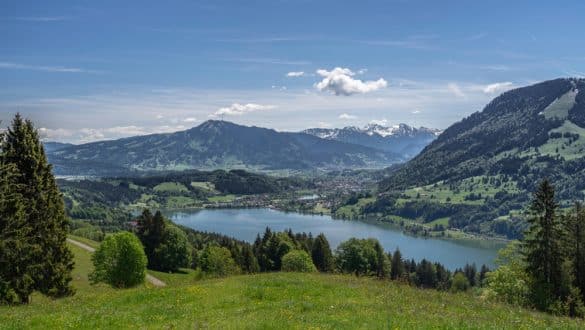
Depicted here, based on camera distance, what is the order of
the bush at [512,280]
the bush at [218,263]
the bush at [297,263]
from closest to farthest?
1. the bush at [512,280]
2. the bush at [218,263]
3. the bush at [297,263]

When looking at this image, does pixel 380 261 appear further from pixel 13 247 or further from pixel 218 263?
pixel 13 247

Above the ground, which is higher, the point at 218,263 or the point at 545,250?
the point at 545,250

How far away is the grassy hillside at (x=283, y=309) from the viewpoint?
16438 millimetres

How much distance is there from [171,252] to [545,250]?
242ft

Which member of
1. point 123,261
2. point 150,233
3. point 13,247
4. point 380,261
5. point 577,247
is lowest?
point 380,261

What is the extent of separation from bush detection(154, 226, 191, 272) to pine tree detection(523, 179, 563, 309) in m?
71.6

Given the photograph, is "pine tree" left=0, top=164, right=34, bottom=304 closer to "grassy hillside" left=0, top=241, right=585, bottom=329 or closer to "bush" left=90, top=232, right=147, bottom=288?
"grassy hillside" left=0, top=241, right=585, bottom=329

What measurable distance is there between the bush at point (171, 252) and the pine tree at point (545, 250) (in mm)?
71630

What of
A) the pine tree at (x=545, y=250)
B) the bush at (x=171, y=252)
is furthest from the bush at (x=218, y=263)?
the pine tree at (x=545, y=250)

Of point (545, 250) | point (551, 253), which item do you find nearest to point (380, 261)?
point (545, 250)

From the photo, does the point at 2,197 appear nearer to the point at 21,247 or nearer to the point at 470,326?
the point at 21,247

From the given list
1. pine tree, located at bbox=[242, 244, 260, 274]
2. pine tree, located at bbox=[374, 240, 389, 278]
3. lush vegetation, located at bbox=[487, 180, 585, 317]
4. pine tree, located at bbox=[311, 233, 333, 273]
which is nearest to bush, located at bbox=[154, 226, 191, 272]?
pine tree, located at bbox=[242, 244, 260, 274]

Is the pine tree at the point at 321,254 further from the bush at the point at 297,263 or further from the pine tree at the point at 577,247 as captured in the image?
the pine tree at the point at 577,247

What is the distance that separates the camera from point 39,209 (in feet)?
117
